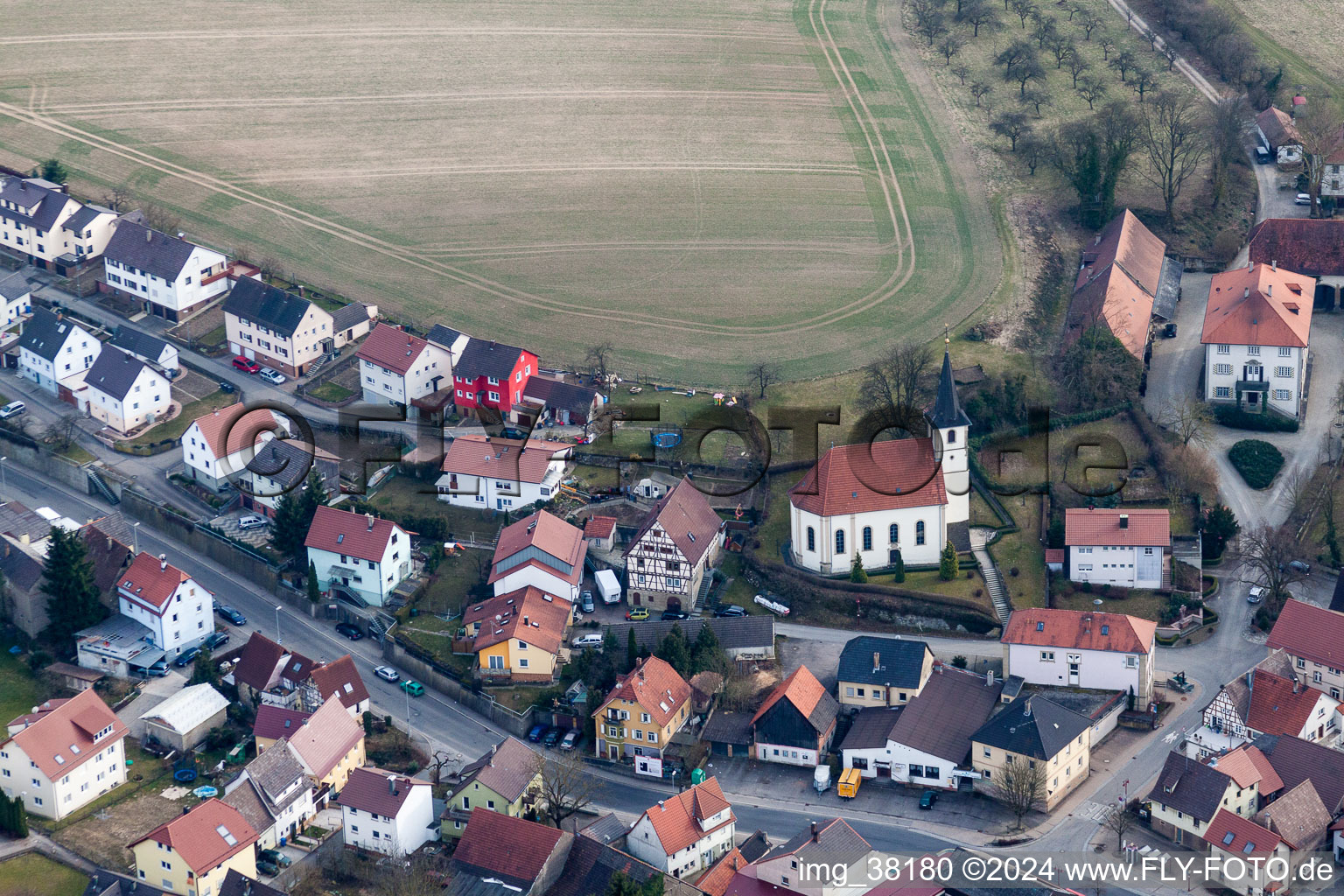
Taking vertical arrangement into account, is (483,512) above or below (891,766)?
above

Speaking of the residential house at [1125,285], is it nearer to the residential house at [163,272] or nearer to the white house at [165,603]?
the white house at [165,603]

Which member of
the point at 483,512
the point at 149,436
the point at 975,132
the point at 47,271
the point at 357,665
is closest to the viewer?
the point at 357,665

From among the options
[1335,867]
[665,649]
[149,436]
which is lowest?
[1335,867]

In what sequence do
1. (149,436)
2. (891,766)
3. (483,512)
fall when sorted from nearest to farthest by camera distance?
1. (891,766)
2. (483,512)
3. (149,436)

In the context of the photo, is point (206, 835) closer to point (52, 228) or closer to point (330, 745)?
point (330, 745)

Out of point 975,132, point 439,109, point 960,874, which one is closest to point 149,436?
point 439,109

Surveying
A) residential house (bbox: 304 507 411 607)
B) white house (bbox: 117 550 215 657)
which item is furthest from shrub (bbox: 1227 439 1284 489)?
white house (bbox: 117 550 215 657)

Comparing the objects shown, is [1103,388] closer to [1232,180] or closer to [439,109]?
[1232,180]
